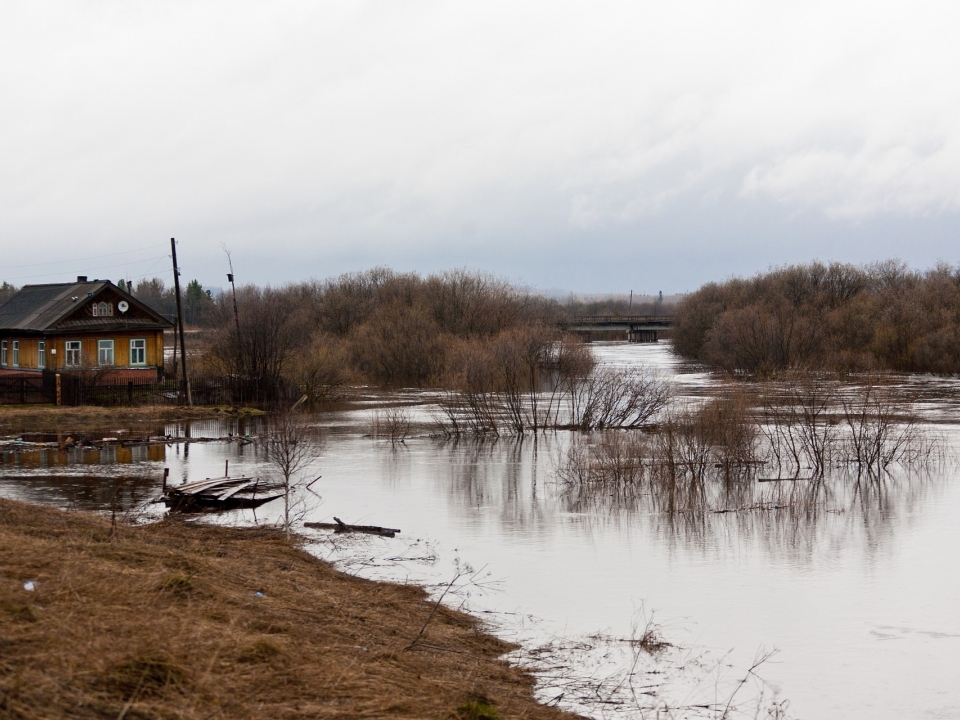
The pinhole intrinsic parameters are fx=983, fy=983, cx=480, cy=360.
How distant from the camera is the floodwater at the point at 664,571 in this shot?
11.3 meters

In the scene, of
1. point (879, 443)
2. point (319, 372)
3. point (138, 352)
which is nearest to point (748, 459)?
point (879, 443)

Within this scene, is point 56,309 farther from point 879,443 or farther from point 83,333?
point 879,443

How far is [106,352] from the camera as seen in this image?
44.4 meters

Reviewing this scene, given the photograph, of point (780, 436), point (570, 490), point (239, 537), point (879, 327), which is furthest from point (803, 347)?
point (239, 537)

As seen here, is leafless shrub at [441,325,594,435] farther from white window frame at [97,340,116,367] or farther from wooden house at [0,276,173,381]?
white window frame at [97,340,116,367]

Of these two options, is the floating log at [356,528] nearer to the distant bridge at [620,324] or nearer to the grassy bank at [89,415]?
the grassy bank at [89,415]

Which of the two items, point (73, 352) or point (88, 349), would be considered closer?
point (73, 352)

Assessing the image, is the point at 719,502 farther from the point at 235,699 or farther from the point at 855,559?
the point at 235,699

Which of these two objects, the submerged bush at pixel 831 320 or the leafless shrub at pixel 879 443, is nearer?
the leafless shrub at pixel 879 443

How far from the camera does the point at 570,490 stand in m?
24.3

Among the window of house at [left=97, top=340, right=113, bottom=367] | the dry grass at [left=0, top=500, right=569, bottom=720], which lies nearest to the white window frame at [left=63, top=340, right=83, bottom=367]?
the window of house at [left=97, top=340, right=113, bottom=367]

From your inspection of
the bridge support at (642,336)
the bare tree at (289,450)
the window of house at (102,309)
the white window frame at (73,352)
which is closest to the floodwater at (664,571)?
the bare tree at (289,450)

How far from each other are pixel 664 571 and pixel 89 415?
2870 centimetres

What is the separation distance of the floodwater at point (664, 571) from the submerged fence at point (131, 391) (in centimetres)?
1199
